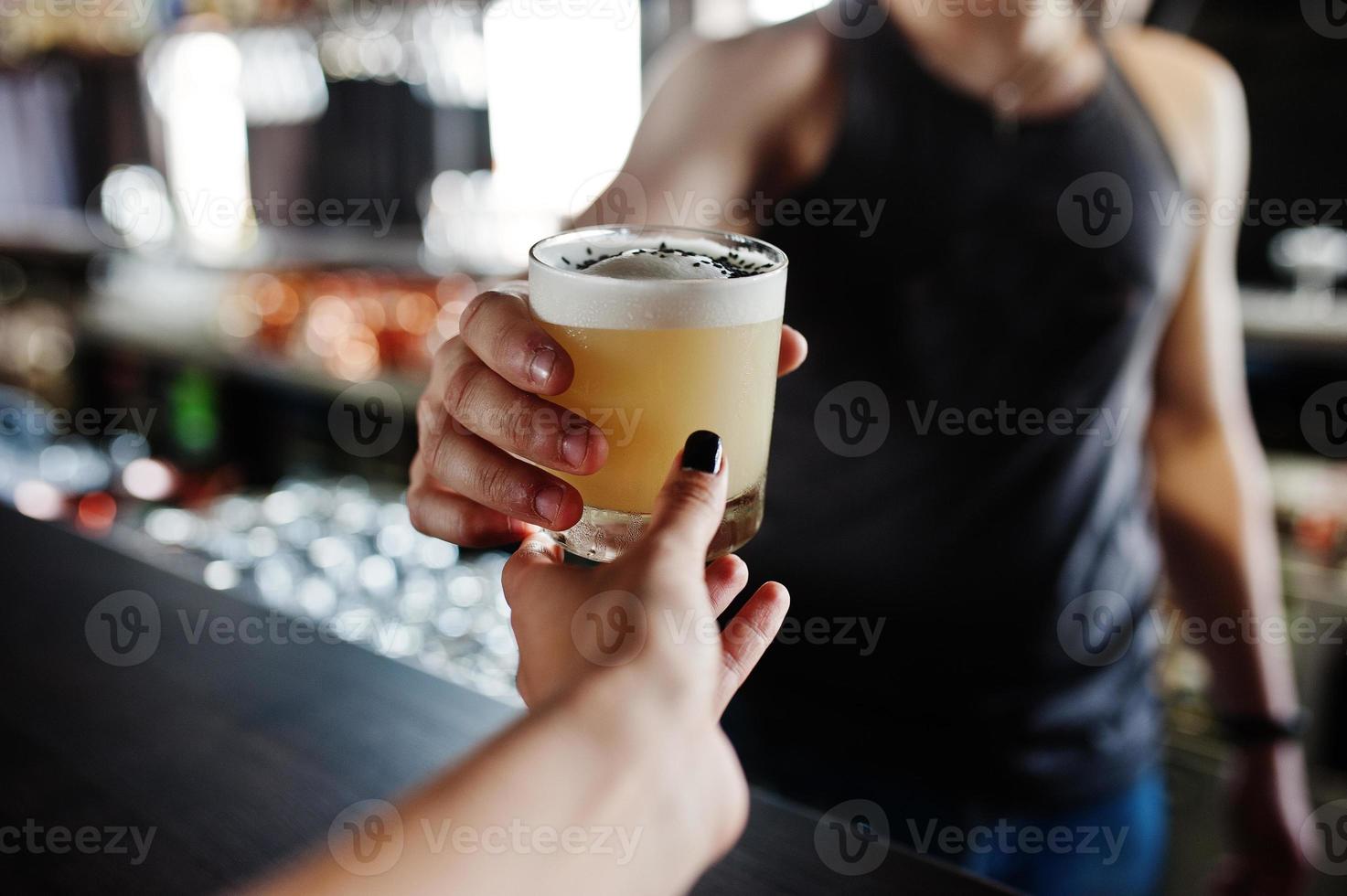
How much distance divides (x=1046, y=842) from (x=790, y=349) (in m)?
0.96

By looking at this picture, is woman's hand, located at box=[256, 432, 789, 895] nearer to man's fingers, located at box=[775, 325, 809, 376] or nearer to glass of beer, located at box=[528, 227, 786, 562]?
glass of beer, located at box=[528, 227, 786, 562]

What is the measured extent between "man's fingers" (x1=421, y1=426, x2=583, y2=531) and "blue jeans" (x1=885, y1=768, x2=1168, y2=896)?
925mm

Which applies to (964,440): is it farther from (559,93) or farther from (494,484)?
(559,93)

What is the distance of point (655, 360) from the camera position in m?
0.70

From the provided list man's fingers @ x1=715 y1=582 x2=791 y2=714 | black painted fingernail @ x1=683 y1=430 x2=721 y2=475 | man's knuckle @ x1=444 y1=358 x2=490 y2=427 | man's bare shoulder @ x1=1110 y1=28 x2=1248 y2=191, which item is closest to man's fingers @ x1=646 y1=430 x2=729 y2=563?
black painted fingernail @ x1=683 y1=430 x2=721 y2=475

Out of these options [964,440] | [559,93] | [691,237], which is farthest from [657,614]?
[559,93]

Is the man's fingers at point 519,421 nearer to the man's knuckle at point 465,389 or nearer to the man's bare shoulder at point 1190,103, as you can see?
the man's knuckle at point 465,389

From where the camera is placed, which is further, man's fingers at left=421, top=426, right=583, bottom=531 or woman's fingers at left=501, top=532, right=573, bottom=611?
man's fingers at left=421, top=426, right=583, bottom=531

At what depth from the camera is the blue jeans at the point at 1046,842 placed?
54.1 inches

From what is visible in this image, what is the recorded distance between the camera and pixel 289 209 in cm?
685

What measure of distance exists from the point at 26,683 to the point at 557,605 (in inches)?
30.3

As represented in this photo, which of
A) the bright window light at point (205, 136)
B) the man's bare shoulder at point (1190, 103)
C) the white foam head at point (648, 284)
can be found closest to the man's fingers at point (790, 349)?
the white foam head at point (648, 284)

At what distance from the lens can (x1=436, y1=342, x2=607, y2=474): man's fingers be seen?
0.71 meters

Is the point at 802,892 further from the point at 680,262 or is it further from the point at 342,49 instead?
the point at 342,49
